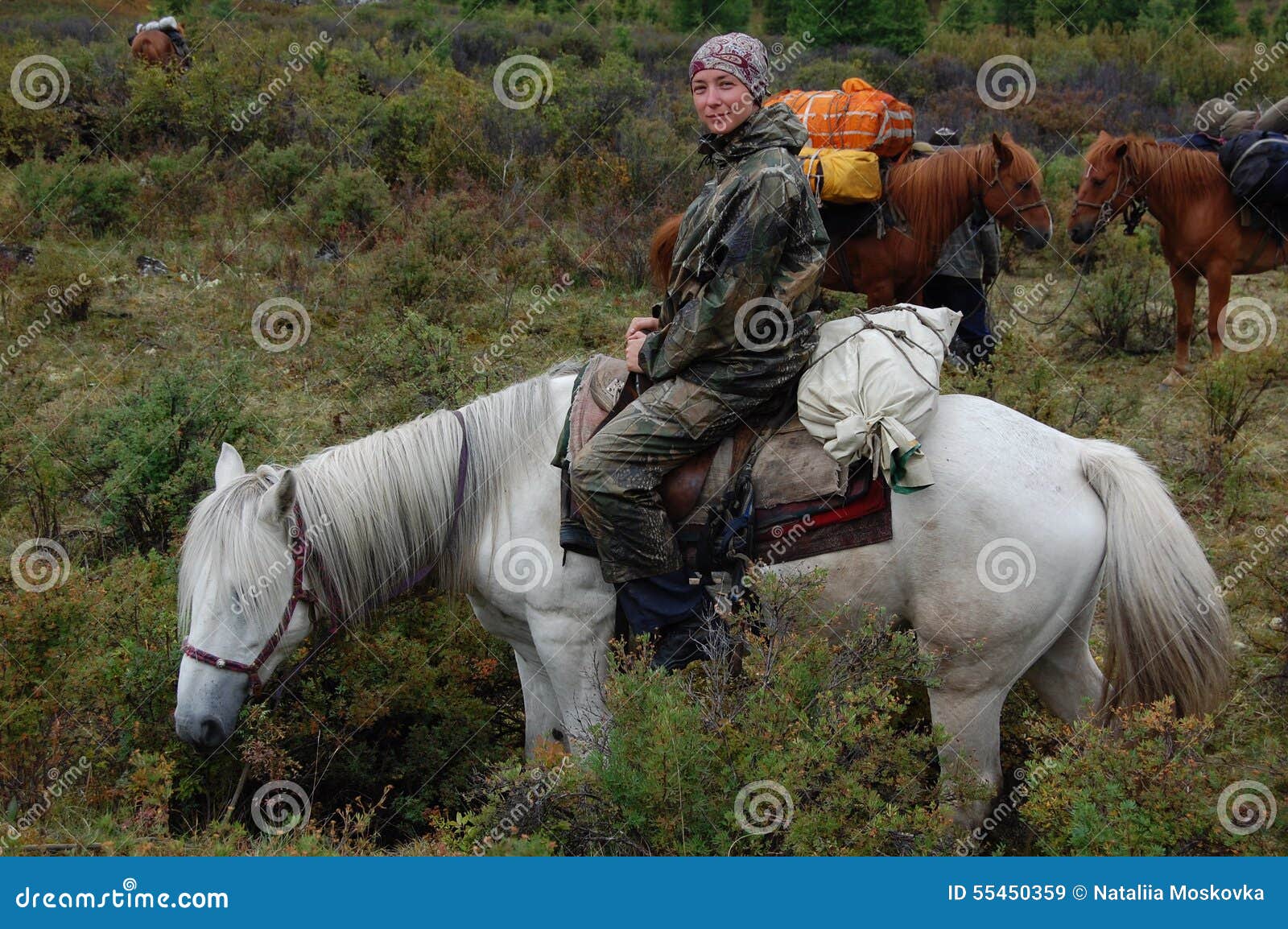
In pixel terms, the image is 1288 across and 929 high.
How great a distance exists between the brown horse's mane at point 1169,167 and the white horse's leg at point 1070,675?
6086 mm

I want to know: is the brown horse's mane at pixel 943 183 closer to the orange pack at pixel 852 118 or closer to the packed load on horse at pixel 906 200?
the packed load on horse at pixel 906 200

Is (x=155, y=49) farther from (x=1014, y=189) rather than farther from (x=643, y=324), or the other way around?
(x=643, y=324)

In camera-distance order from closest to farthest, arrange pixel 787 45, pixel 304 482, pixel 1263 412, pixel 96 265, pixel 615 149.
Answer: pixel 304 482 < pixel 1263 412 < pixel 96 265 < pixel 615 149 < pixel 787 45

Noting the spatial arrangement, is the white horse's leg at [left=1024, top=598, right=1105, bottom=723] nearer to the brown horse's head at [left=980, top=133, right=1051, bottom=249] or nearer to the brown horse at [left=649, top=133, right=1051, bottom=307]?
the brown horse at [left=649, top=133, right=1051, bottom=307]

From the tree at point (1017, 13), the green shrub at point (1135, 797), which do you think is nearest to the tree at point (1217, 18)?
the tree at point (1017, 13)

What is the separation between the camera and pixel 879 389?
3.50m

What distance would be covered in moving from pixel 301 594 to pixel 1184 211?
26.3 ft

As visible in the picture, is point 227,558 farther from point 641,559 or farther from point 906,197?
point 906,197

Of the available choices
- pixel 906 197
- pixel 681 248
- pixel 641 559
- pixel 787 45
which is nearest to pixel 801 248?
pixel 681 248

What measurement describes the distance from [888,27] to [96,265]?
59.9ft

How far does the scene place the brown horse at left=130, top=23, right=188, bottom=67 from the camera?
13297 millimetres

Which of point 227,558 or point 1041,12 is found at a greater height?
point 1041,12

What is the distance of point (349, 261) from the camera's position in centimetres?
941

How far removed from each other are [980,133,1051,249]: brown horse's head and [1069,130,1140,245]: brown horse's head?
1230 millimetres
